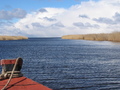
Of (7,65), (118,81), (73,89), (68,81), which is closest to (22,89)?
(7,65)

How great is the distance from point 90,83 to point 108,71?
5.32 metres

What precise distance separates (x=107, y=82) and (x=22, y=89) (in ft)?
32.8

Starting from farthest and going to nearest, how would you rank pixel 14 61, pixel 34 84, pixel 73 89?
pixel 73 89 → pixel 14 61 → pixel 34 84

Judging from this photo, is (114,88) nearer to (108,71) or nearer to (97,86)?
(97,86)

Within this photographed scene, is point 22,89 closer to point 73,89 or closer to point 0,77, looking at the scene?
point 0,77

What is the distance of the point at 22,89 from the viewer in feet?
22.3

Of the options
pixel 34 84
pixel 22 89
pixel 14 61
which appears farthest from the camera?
pixel 14 61

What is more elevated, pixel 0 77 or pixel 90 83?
pixel 0 77

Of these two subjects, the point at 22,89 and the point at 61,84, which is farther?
the point at 61,84

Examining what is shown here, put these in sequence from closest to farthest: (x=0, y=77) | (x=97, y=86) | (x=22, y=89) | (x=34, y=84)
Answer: (x=22, y=89), (x=34, y=84), (x=0, y=77), (x=97, y=86)

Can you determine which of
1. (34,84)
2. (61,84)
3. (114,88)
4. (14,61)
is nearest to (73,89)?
(61,84)

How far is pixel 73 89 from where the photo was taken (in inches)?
537

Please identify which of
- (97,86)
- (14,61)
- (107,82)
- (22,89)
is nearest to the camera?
(22,89)

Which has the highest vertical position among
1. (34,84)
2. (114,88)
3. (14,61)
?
(14,61)
